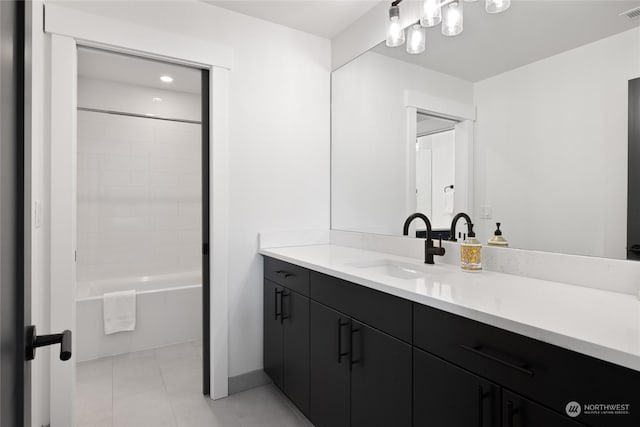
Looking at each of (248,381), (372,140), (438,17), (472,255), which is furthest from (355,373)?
(438,17)

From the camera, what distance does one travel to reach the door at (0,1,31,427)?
465 millimetres

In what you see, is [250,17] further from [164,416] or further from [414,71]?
[164,416]

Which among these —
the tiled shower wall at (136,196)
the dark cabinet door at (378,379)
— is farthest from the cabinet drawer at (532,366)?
the tiled shower wall at (136,196)

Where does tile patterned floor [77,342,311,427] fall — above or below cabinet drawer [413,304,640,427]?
below

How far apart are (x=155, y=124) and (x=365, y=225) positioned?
255 cm

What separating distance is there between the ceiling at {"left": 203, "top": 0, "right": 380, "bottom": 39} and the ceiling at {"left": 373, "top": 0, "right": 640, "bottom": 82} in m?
0.58

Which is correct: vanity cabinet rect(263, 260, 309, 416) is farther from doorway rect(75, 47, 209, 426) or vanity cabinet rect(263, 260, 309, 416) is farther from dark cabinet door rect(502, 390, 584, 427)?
dark cabinet door rect(502, 390, 584, 427)

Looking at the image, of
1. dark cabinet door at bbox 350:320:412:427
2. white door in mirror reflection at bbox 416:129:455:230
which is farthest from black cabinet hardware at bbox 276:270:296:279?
white door in mirror reflection at bbox 416:129:455:230

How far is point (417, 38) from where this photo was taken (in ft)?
6.52

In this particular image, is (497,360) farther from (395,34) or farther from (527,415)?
(395,34)

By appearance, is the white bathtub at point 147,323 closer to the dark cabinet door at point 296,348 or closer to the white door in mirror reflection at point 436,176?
the dark cabinet door at point 296,348

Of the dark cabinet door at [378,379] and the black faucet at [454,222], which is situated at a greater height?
the black faucet at [454,222]

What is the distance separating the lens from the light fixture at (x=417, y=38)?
6.49 feet

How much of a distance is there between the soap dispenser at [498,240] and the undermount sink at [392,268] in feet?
1.08
